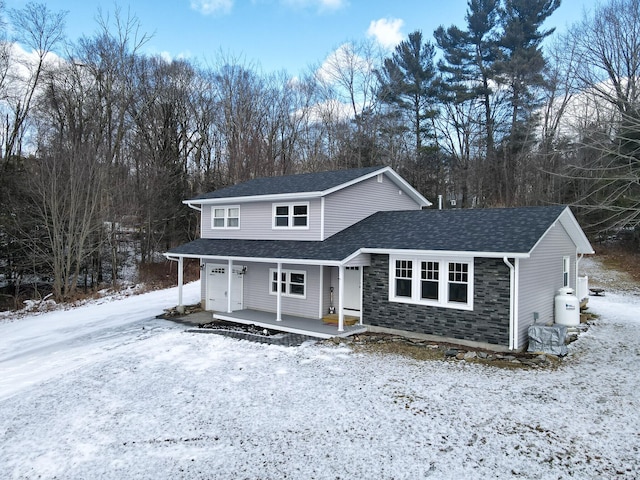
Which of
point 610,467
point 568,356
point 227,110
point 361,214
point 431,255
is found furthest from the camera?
point 227,110

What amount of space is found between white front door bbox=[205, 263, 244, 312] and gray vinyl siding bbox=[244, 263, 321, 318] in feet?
1.07

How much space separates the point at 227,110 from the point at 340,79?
30.7ft

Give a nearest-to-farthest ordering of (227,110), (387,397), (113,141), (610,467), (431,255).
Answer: (610,467)
(387,397)
(431,255)
(113,141)
(227,110)

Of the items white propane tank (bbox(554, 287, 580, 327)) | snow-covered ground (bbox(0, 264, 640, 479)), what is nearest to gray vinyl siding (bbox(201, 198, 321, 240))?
snow-covered ground (bbox(0, 264, 640, 479))

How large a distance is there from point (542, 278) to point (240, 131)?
2578 centimetres

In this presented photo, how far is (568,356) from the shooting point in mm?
10492

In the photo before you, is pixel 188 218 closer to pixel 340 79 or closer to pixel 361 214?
pixel 340 79

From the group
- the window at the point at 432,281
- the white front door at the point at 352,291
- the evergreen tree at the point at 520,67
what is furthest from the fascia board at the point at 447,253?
the evergreen tree at the point at 520,67

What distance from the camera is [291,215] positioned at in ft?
49.8

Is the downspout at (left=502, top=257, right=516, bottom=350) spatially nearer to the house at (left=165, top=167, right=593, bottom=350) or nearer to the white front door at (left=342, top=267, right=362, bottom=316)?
the house at (left=165, top=167, right=593, bottom=350)

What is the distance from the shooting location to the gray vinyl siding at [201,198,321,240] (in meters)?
14.6

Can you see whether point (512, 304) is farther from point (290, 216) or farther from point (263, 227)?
point (263, 227)

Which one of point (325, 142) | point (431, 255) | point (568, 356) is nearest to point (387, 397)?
point (431, 255)

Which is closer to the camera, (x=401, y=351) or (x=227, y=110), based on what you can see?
(x=401, y=351)
